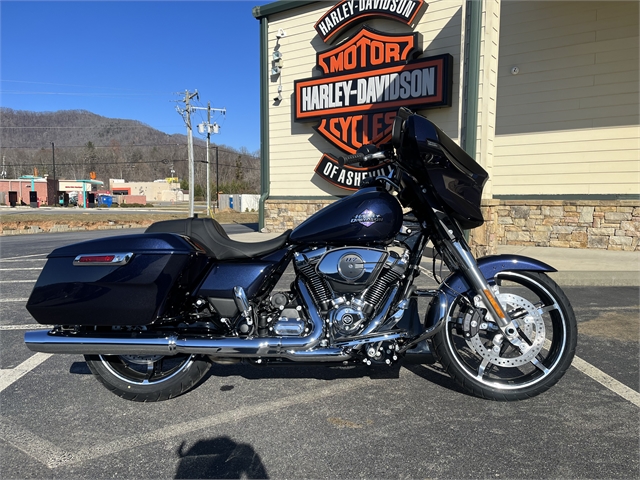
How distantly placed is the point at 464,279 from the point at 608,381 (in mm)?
1355

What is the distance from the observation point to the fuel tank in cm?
252

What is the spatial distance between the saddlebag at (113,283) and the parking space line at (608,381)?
9.63 ft

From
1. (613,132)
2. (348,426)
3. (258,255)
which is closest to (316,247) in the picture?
(258,255)

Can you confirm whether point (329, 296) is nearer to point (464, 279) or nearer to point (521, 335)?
point (464, 279)

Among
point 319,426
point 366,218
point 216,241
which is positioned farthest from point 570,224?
point 216,241

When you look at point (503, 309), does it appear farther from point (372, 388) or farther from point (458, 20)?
point (458, 20)

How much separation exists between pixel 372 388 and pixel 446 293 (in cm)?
84

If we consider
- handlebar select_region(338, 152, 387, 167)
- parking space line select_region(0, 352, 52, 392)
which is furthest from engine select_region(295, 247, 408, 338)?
parking space line select_region(0, 352, 52, 392)

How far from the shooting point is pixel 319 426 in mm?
2455

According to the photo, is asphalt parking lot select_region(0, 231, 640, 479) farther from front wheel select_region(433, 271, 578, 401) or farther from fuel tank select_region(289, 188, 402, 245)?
fuel tank select_region(289, 188, 402, 245)

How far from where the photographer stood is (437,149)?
Answer: 8.37 ft

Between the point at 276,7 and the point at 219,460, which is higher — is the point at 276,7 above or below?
above

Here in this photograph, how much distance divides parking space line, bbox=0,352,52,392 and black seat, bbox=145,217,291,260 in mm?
1552

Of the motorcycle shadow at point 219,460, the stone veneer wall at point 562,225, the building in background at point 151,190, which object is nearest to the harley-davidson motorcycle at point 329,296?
the motorcycle shadow at point 219,460
